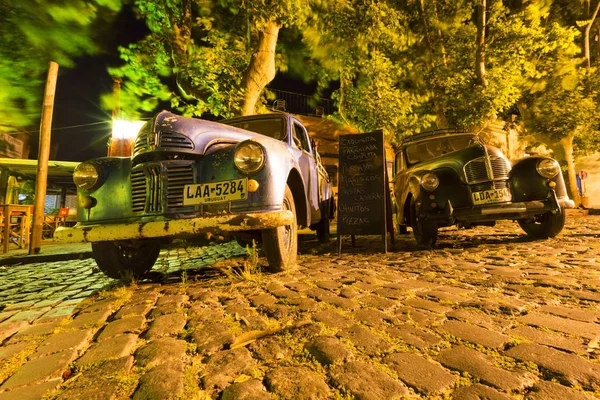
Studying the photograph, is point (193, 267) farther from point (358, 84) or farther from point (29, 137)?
point (29, 137)

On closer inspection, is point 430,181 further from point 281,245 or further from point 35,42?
point 35,42

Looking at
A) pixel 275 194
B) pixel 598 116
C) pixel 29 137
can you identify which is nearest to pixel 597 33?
pixel 598 116

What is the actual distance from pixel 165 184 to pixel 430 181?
346 cm

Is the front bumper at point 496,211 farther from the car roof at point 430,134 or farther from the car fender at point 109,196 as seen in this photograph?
the car fender at point 109,196

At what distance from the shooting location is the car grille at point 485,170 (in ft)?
13.9

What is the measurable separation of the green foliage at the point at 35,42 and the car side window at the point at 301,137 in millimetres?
6074

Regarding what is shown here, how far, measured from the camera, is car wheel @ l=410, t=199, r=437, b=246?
4.40 meters

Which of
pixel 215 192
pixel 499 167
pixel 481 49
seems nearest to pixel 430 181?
pixel 499 167

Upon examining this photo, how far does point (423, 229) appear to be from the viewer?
4.49 m

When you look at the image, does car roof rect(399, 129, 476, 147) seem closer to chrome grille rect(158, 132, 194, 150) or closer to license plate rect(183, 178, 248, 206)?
license plate rect(183, 178, 248, 206)

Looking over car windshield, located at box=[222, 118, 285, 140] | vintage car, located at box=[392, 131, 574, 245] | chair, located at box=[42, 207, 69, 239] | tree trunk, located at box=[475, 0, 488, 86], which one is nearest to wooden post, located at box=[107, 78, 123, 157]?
chair, located at box=[42, 207, 69, 239]

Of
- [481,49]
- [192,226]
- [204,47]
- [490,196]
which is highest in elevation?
[481,49]

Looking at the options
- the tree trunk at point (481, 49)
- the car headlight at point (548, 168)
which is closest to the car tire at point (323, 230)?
the car headlight at point (548, 168)

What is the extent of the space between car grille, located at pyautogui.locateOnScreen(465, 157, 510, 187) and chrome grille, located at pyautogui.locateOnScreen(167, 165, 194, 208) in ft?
12.3
